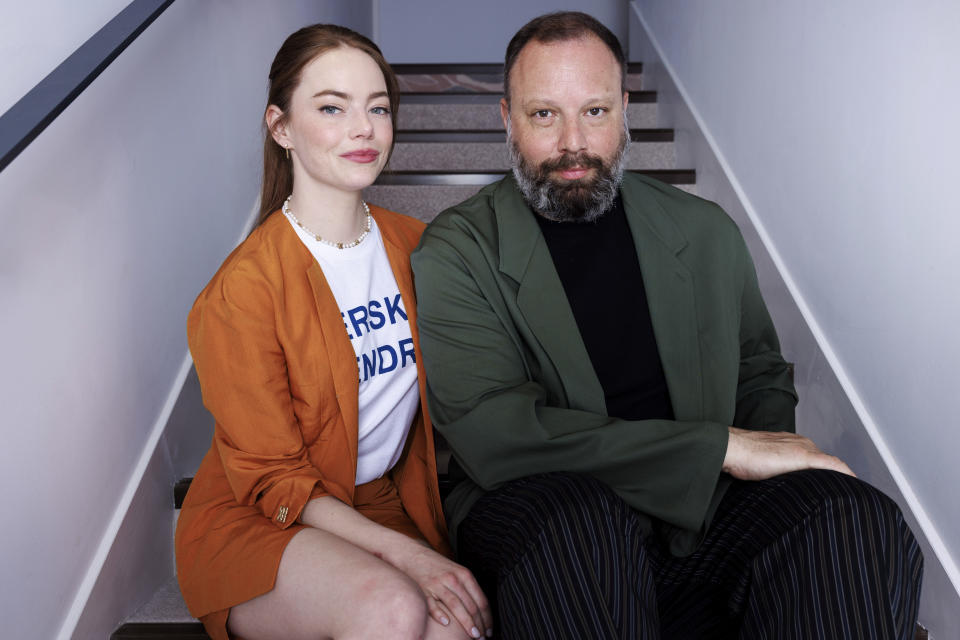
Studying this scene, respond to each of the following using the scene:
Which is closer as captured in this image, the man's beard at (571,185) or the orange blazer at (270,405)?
the orange blazer at (270,405)

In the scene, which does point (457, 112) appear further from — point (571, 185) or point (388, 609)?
point (388, 609)

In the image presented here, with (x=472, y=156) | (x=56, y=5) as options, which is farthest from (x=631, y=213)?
(x=472, y=156)

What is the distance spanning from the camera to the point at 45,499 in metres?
1.27

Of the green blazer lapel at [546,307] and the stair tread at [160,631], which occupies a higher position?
the green blazer lapel at [546,307]

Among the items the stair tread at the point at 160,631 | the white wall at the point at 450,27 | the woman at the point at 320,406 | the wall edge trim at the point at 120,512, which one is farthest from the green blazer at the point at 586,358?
the white wall at the point at 450,27

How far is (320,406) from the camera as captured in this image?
4.42 ft

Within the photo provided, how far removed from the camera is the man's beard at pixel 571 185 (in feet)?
4.96

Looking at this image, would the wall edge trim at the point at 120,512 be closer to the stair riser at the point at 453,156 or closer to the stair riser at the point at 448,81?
the stair riser at the point at 453,156

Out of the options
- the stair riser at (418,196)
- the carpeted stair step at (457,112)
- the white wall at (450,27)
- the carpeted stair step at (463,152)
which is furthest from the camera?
the white wall at (450,27)

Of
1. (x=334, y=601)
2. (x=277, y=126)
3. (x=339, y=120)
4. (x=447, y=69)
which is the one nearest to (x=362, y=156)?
(x=339, y=120)

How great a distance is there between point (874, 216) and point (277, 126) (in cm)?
119

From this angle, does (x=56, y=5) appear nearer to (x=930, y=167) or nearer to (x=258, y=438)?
(x=258, y=438)

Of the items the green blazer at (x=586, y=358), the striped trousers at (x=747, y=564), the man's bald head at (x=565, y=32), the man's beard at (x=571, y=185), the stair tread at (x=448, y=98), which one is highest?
the stair tread at (x=448, y=98)

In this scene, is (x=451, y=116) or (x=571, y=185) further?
(x=451, y=116)
